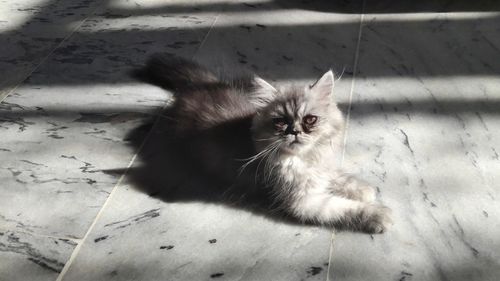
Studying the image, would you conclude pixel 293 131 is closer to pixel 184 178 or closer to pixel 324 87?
pixel 324 87

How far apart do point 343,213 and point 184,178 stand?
586mm

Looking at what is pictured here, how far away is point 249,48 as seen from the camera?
308 cm

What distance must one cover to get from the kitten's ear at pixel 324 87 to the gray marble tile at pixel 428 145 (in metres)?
0.38

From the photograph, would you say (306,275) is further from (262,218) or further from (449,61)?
(449,61)

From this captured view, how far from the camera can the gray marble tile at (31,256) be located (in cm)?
188

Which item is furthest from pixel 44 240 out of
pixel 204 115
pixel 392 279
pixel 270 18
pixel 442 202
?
pixel 270 18

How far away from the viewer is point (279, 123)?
1.99 m

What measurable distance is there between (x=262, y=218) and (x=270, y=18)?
5.01 feet

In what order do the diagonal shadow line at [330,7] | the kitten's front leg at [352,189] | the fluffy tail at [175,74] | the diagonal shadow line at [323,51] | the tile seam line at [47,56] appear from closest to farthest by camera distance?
the kitten's front leg at [352,189]
the fluffy tail at [175,74]
the tile seam line at [47,56]
the diagonal shadow line at [323,51]
the diagonal shadow line at [330,7]

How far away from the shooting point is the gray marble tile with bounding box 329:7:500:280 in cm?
193

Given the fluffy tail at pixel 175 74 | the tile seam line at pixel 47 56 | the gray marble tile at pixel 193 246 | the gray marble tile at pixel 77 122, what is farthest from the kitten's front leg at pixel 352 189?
the tile seam line at pixel 47 56

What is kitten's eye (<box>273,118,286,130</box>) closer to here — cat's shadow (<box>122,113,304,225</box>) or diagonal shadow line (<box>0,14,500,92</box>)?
cat's shadow (<box>122,113,304,225</box>)

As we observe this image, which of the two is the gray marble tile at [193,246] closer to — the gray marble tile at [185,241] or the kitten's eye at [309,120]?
the gray marble tile at [185,241]

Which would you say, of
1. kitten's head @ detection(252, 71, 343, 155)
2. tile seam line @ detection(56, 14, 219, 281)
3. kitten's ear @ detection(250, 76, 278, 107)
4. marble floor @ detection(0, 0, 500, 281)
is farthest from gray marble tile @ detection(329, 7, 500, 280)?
tile seam line @ detection(56, 14, 219, 281)
